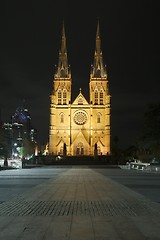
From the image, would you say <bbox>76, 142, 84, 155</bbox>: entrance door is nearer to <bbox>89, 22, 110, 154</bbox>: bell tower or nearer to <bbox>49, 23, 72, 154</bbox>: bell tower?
<bbox>89, 22, 110, 154</bbox>: bell tower

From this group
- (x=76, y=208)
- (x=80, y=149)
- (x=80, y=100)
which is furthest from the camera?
(x=80, y=100)

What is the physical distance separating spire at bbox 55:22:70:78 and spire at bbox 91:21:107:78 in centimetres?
776

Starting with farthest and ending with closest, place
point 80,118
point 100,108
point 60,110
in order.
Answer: point 80,118, point 100,108, point 60,110

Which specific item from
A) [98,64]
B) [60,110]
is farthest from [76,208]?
[98,64]

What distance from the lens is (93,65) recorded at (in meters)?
123

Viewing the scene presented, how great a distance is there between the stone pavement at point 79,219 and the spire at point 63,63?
108 m

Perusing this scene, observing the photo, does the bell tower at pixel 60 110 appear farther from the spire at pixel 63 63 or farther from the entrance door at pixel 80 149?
the entrance door at pixel 80 149

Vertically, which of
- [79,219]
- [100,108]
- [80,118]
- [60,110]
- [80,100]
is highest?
[80,100]

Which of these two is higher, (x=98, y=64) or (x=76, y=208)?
(x=98, y=64)

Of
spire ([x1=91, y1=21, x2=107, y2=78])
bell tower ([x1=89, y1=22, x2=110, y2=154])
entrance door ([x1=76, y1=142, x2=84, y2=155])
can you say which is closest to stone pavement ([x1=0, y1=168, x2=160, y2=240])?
entrance door ([x1=76, y1=142, x2=84, y2=155])

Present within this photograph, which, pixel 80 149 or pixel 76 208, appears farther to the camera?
pixel 80 149

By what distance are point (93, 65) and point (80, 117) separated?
1620 cm

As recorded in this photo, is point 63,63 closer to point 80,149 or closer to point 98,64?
point 98,64

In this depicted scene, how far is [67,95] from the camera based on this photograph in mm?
119312
